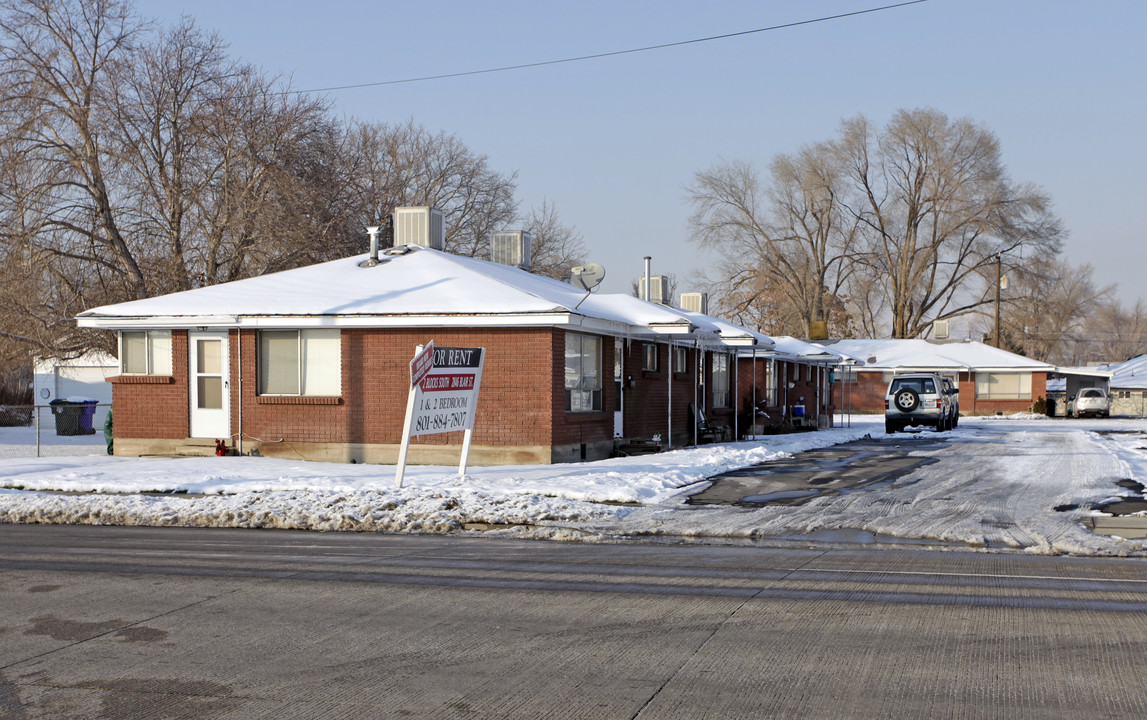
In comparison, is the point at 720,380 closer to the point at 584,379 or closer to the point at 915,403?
the point at 915,403

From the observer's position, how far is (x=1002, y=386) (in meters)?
62.8

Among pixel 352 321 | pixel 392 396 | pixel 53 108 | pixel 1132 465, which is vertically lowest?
pixel 1132 465

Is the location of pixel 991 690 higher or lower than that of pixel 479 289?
lower

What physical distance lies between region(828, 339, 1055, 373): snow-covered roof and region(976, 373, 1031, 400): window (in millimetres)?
858

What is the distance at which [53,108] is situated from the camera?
31.3 metres

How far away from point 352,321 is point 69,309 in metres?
15.1

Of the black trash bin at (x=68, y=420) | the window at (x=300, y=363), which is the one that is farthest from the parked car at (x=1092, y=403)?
the black trash bin at (x=68, y=420)

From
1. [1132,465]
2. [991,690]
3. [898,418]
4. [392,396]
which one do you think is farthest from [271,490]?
[898,418]

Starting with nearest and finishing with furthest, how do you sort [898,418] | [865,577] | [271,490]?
[865,577], [271,490], [898,418]

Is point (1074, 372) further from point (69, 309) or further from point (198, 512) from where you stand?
point (198, 512)

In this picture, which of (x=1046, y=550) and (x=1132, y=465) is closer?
(x=1046, y=550)

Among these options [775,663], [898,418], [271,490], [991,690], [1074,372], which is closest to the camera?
[991,690]

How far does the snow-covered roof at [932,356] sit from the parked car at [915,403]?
2175 centimetres

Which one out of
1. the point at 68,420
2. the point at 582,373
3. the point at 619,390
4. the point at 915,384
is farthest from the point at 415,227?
the point at 915,384
